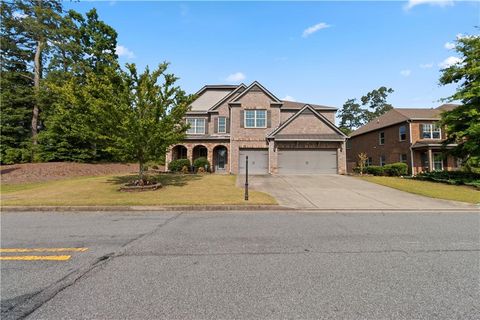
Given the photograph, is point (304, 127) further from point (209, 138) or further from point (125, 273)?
point (125, 273)

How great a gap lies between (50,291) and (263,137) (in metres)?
20.4

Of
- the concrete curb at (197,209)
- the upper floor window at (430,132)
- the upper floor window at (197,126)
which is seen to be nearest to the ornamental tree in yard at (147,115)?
the concrete curb at (197,209)

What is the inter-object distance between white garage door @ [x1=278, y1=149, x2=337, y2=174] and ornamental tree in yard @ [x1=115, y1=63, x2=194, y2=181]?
11.1m

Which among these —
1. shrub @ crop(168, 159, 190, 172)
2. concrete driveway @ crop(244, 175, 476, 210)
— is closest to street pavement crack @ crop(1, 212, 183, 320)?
concrete driveway @ crop(244, 175, 476, 210)

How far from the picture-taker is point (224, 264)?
393 cm

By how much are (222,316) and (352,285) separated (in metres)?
1.84

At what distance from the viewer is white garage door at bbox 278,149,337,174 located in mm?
21344

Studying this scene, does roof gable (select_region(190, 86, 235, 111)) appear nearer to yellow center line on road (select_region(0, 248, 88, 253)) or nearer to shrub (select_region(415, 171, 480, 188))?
shrub (select_region(415, 171, 480, 188))

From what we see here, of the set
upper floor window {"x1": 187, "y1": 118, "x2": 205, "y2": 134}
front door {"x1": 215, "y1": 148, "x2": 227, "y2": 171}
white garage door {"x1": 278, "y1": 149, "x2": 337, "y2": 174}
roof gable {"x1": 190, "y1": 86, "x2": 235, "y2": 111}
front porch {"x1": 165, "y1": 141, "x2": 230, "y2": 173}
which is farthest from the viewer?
roof gable {"x1": 190, "y1": 86, "x2": 235, "y2": 111}

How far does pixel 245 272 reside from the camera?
3.62m

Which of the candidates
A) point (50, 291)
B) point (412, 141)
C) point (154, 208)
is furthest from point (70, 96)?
point (412, 141)

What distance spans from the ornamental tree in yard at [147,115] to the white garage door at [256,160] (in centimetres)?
997

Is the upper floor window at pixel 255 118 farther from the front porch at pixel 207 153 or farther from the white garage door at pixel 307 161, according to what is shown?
the white garage door at pixel 307 161

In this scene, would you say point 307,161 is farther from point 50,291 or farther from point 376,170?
point 50,291
